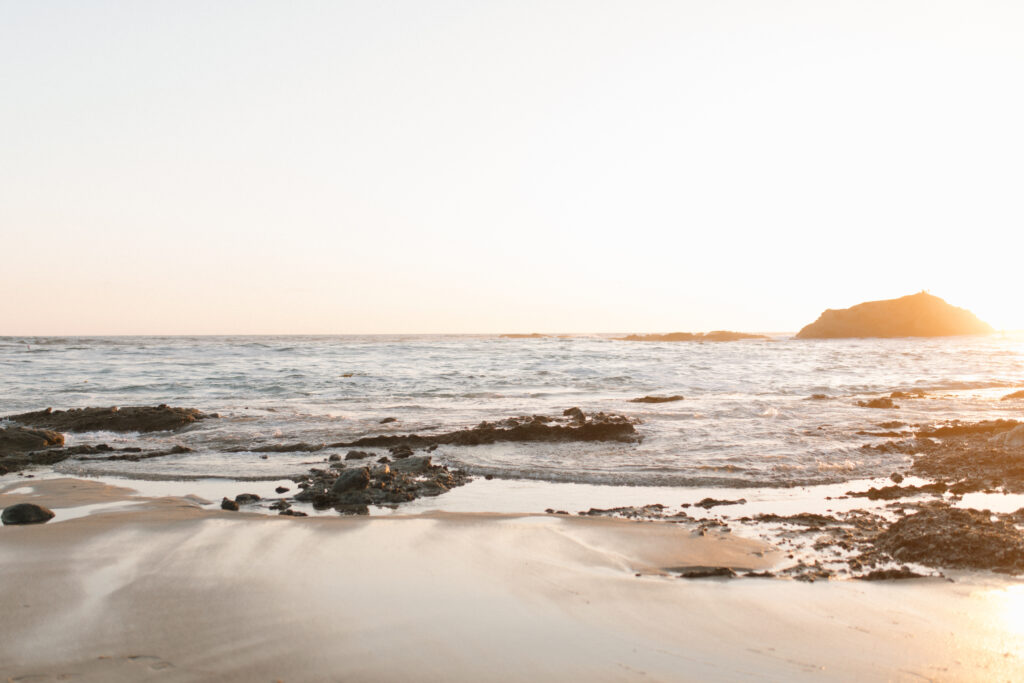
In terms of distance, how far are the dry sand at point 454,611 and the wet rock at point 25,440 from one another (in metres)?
5.51

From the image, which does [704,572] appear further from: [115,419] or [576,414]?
[115,419]

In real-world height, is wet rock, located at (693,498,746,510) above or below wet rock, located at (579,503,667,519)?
above

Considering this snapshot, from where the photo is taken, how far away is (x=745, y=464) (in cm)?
880

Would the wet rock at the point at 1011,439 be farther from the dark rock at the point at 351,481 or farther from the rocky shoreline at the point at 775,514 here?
the dark rock at the point at 351,481

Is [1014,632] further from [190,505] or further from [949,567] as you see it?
[190,505]

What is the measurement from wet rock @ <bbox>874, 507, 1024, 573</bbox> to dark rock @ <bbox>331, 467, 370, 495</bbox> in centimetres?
475

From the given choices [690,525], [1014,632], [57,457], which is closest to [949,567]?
[1014,632]

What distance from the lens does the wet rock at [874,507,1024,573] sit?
15.3 feet

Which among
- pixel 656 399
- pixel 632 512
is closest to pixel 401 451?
pixel 632 512

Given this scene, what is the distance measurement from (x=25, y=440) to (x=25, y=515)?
5.50 m

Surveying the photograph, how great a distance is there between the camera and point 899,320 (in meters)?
97.6

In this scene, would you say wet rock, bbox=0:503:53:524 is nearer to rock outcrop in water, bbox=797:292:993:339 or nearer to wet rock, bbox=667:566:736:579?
wet rock, bbox=667:566:736:579

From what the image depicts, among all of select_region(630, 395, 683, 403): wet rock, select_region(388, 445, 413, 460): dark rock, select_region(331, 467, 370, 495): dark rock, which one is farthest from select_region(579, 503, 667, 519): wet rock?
select_region(630, 395, 683, 403): wet rock

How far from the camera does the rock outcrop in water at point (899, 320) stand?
9756cm
